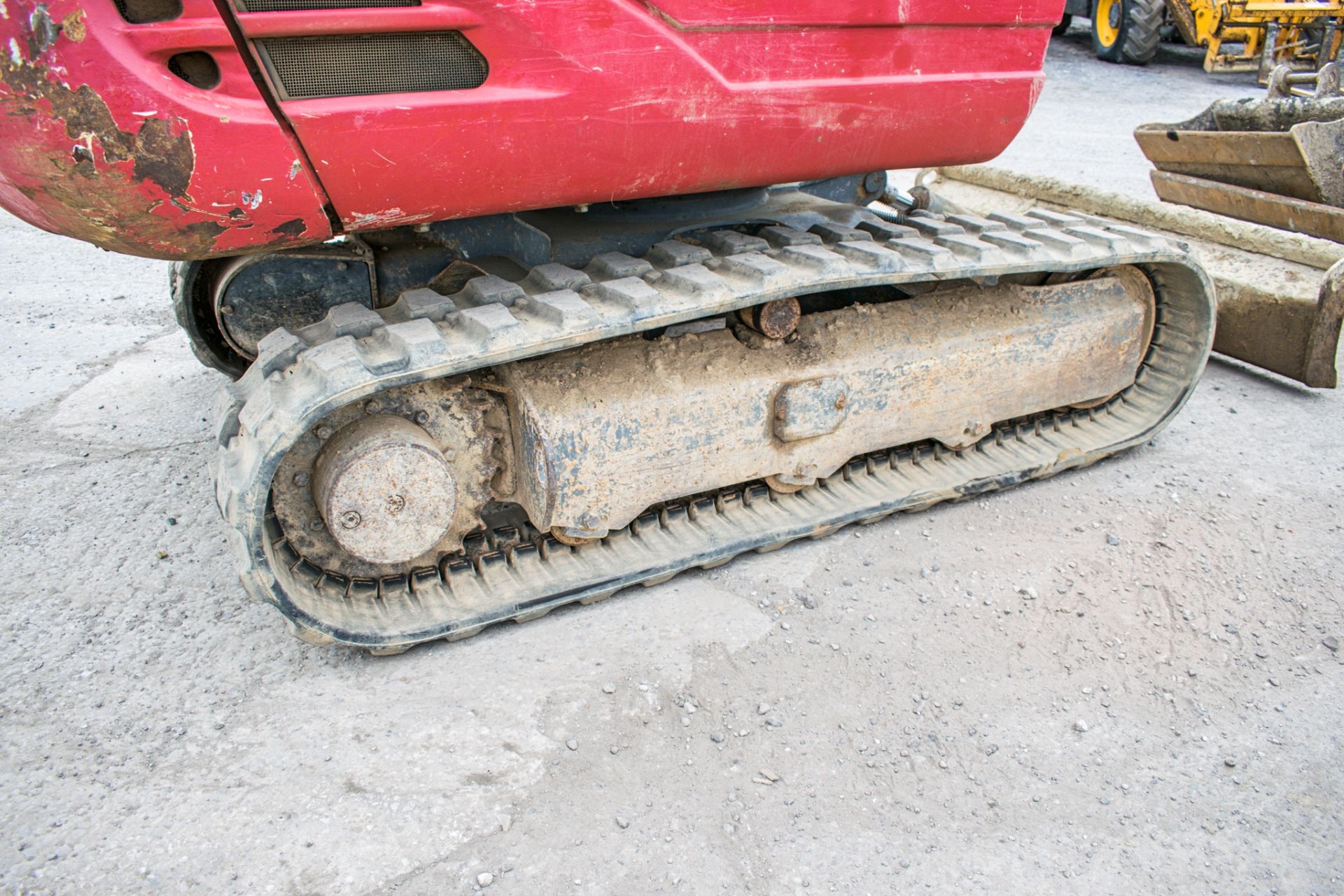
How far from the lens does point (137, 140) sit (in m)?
1.69

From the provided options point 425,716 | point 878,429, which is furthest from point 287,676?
point 878,429

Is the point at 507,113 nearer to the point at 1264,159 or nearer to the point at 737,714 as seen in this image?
the point at 737,714

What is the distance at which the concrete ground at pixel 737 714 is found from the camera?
1.85 m

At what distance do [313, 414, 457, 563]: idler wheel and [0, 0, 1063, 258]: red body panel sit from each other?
0.49 m

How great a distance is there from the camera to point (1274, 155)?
4.25 metres

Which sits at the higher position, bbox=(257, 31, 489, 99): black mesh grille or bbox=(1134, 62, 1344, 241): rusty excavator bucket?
bbox=(257, 31, 489, 99): black mesh grille

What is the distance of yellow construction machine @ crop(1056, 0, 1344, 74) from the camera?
10312 mm

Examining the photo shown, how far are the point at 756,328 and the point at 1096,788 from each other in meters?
1.40

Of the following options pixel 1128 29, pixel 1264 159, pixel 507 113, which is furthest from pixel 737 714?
pixel 1128 29

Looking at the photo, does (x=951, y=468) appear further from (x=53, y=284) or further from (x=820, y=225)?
(x=53, y=284)

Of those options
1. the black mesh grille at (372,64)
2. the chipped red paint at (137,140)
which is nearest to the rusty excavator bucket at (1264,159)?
the black mesh grille at (372,64)

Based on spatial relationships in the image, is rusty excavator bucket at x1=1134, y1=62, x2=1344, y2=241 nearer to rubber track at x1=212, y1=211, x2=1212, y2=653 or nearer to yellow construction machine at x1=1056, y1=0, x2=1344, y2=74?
rubber track at x1=212, y1=211, x2=1212, y2=653

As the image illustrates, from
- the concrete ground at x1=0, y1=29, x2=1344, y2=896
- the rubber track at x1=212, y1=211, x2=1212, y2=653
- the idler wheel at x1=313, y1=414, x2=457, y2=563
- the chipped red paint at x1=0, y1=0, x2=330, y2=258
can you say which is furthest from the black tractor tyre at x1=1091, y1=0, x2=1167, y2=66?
the chipped red paint at x1=0, y1=0, x2=330, y2=258

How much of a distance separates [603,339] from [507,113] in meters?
0.57
